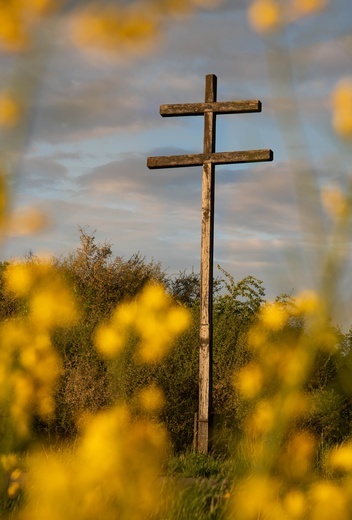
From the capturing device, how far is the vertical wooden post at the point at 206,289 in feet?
31.6

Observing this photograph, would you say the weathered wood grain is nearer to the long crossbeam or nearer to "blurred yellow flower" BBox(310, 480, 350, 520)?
the long crossbeam

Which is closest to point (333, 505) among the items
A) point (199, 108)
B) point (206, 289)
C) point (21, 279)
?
point (21, 279)

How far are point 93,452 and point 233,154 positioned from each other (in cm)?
800

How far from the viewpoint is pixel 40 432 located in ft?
38.9

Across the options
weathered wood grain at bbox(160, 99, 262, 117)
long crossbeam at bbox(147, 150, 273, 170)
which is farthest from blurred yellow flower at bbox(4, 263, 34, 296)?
weathered wood grain at bbox(160, 99, 262, 117)

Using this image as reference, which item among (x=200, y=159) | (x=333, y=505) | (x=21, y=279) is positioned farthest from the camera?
(x=200, y=159)

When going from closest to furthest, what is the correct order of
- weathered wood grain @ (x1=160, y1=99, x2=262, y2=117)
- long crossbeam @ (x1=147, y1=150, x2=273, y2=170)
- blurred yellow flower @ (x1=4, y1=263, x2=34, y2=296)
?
blurred yellow flower @ (x1=4, y1=263, x2=34, y2=296), long crossbeam @ (x1=147, y1=150, x2=273, y2=170), weathered wood grain @ (x1=160, y1=99, x2=262, y2=117)

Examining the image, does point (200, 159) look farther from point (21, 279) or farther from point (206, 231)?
point (21, 279)

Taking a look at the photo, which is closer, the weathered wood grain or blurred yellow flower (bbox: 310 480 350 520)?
blurred yellow flower (bbox: 310 480 350 520)

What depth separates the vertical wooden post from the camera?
9.63 metres

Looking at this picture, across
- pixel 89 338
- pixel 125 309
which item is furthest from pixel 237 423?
pixel 125 309

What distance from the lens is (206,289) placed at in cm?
973

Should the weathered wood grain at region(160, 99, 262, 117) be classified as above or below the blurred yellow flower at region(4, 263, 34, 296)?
above

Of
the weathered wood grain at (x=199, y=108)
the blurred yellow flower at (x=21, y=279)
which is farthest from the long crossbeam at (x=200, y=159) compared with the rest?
the blurred yellow flower at (x=21, y=279)
